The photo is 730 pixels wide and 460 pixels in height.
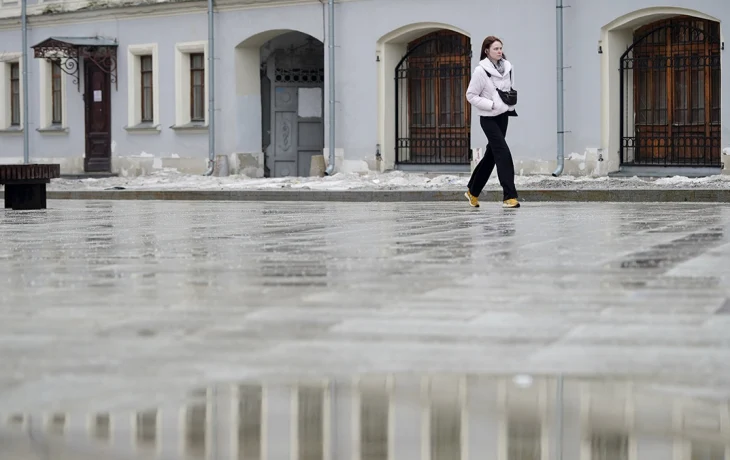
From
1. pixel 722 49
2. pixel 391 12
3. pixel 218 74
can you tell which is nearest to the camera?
A: pixel 722 49

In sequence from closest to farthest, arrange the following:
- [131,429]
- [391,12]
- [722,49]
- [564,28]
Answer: [131,429], [722,49], [564,28], [391,12]

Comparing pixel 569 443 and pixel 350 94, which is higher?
pixel 350 94

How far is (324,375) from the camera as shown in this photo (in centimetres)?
469

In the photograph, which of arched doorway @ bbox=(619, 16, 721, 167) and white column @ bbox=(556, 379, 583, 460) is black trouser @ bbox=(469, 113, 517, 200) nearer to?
arched doorway @ bbox=(619, 16, 721, 167)

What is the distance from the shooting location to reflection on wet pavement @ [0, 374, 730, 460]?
3.55m

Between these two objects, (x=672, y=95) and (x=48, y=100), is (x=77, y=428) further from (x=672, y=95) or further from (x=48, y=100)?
(x=48, y=100)

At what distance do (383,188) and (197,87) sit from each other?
8.75 meters

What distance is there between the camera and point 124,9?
31625mm

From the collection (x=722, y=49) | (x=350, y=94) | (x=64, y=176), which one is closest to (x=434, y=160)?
(x=350, y=94)

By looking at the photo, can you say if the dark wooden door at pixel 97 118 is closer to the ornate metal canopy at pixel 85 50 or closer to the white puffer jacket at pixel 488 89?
the ornate metal canopy at pixel 85 50

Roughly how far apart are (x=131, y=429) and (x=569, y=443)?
3.56ft

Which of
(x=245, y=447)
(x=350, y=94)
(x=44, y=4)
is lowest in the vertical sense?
(x=245, y=447)

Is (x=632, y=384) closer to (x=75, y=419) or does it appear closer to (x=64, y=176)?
(x=75, y=419)

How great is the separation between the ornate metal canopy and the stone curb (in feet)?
20.4
